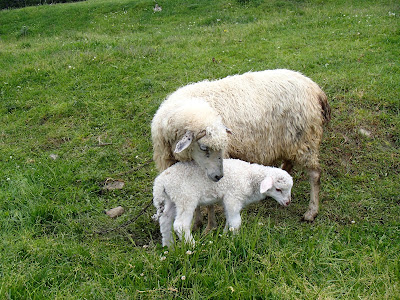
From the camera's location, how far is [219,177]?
3.65 metres

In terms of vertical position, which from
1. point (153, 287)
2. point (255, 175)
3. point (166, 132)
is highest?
point (166, 132)

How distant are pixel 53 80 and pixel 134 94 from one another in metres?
2.11

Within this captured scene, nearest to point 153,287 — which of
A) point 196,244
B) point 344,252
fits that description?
point 196,244

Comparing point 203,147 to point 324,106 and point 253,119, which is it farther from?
point 324,106

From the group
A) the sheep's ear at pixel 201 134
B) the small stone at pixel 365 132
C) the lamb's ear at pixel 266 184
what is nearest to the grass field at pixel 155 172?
the small stone at pixel 365 132

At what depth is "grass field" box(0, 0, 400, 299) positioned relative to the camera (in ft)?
10.4

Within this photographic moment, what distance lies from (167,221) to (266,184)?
1033mm

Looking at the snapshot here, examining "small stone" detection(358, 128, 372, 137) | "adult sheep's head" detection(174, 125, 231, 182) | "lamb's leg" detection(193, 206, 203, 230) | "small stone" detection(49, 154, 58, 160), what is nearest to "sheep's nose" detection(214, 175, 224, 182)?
"adult sheep's head" detection(174, 125, 231, 182)

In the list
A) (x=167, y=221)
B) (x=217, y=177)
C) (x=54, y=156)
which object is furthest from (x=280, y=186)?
(x=54, y=156)

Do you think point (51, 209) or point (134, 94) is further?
point (134, 94)

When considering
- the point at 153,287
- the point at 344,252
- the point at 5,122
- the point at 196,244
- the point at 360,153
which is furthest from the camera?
the point at 5,122

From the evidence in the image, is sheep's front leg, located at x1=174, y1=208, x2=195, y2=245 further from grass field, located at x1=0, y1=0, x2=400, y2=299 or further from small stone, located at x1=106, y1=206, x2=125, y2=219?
small stone, located at x1=106, y1=206, x2=125, y2=219

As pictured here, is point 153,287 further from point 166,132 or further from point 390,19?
point 390,19

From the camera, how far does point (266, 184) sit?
3.56m
